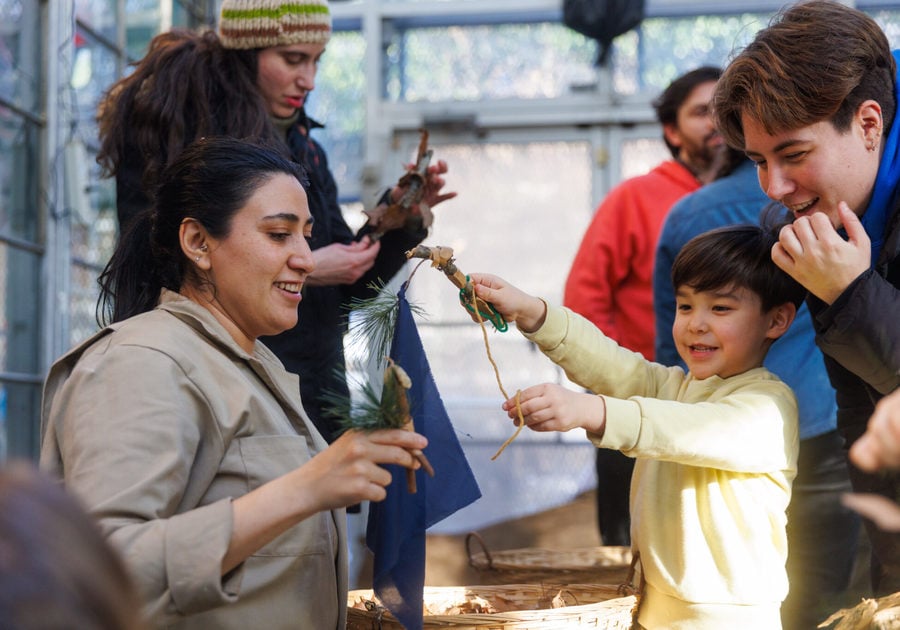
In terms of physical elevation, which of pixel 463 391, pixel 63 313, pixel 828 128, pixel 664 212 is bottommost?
pixel 463 391

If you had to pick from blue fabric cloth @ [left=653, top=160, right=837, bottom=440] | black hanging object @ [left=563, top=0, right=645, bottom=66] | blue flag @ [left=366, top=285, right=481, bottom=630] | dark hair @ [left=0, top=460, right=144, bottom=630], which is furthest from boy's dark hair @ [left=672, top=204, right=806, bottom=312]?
black hanging object @ [left=563, top=0, right=645, bottom=66]

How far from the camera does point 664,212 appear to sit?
11.0 ft

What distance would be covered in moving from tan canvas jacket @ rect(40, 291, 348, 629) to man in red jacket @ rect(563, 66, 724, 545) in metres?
1.64

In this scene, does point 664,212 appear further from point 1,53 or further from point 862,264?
point 1,53

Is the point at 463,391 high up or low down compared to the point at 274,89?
down

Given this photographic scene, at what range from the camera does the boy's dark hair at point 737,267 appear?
202cm

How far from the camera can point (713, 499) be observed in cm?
190

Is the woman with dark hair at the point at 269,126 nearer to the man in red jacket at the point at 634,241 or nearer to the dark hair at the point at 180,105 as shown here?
the dark hair at the point at 180,105

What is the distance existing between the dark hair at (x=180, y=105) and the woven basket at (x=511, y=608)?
3.20ft

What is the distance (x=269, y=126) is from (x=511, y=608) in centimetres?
112

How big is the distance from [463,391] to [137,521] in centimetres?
402

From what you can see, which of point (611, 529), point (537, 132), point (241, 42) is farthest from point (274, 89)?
point (537, 132)

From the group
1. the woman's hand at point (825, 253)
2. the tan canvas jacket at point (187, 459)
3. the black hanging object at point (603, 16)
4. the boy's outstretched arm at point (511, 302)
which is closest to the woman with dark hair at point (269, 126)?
the boy's outstretched arm at point (511, 302)

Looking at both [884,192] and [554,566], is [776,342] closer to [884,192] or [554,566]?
[884,192]
